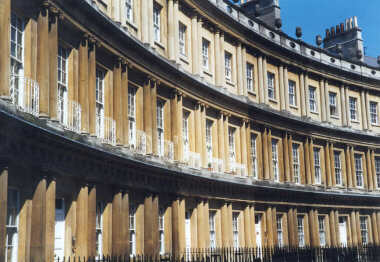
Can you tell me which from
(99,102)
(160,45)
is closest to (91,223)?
(99,102)

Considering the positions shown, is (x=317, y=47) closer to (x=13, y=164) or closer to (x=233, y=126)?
(x=233, y=126)

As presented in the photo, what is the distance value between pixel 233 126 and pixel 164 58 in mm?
7160

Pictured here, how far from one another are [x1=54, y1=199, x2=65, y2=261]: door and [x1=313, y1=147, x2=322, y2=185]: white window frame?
20.3 m

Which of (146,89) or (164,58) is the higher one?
(164,58)

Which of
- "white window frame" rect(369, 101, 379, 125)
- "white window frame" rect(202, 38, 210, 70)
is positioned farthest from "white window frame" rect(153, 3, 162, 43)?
"white window frame" rect(369, 101, 379, 125)

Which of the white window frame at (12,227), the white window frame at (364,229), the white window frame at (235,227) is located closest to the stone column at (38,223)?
the white window frame at (12,227)

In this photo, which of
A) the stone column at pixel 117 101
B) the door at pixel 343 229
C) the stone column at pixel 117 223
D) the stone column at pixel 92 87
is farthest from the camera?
the door at pixel 343 229

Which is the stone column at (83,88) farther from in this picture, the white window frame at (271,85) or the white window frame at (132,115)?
the white window frame at (271,85)

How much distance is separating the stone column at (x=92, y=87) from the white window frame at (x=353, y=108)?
74.7 ft

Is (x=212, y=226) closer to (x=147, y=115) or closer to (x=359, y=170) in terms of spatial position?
(x=147, y=115)

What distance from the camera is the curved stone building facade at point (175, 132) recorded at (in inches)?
534

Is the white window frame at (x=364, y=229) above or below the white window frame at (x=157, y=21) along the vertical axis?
below

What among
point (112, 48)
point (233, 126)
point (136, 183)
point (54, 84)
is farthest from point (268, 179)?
point (54, 84)

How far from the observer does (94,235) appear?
1597 cm
